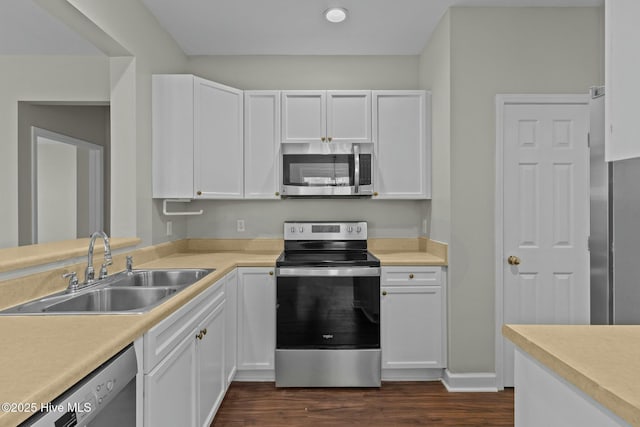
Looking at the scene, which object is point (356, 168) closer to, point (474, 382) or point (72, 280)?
point (474, 382)

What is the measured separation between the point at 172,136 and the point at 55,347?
2.18 metres

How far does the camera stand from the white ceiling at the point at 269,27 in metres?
2.85

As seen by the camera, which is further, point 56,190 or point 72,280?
point 56,190

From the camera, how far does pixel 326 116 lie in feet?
11.1

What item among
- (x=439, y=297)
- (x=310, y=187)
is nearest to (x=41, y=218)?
(x=310, y=187)

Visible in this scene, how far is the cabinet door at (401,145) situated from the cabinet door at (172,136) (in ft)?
4.73

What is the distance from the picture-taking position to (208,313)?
226cm

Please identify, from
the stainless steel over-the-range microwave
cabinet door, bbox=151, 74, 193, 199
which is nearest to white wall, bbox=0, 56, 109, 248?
cabinet door, bbox=151, 74, 193, 199

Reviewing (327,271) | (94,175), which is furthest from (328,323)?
(94,175)

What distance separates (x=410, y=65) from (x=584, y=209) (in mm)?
1818

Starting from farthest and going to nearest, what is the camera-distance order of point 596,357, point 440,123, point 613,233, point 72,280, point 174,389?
point 440,123 → point 72,280 → point 174,389 → point 613,233 → point 596,357

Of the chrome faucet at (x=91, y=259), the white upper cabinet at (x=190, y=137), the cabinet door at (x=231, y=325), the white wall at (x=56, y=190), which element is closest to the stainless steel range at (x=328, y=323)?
the cabinet door at (x=231, y=325)

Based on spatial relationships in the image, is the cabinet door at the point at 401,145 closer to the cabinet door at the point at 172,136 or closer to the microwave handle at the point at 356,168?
the microwave handle at the point at 356,168

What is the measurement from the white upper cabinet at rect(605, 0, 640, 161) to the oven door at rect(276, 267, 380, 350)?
6.78 feet
